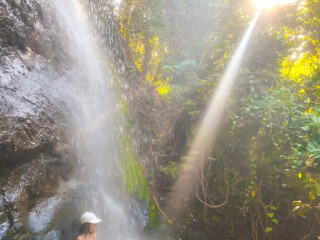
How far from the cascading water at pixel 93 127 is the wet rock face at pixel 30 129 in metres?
0.38

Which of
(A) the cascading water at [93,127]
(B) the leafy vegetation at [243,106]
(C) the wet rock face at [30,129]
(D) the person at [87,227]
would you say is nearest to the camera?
(C) the wet rock face at [30,129]

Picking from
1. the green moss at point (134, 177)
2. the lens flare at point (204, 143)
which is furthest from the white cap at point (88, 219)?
the lens flare at point (204, 143)

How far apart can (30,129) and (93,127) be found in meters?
1.60

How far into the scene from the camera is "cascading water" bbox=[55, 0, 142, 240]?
3.94m

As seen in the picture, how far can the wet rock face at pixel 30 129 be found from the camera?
2.59m

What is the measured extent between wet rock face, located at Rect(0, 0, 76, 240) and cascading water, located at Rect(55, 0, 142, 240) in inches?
15.1

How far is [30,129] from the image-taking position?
2.94m

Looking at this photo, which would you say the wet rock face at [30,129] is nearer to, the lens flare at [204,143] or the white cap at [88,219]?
the white cap at [88,219]

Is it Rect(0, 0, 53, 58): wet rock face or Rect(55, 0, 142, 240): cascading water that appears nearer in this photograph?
Rect(0, 0, 53, 58): wet rock face

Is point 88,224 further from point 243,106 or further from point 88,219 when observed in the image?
point 243,106

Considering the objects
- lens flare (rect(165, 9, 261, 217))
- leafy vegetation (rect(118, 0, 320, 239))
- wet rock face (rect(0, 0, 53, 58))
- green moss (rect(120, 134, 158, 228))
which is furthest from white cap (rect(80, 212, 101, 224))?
lens flare (rect(165, 9, 261, 217))

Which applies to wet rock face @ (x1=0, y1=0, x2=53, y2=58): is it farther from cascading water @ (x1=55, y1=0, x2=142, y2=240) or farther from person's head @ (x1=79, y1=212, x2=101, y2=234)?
person's head @ (x1=79, y1=212, x2=101, y2=234)

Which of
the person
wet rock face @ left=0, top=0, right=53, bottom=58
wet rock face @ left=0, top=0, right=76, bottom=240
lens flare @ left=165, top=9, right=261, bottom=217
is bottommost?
lens flare @ left=165, top=9, right=261, bottom=217

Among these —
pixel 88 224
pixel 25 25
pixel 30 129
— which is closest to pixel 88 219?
pixel 88 224
